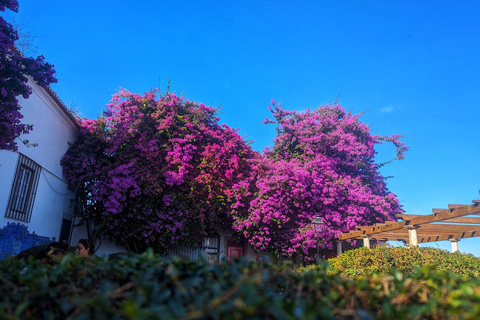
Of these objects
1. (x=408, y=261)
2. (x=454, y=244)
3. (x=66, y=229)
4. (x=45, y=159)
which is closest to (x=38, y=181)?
(x=45, y=159)

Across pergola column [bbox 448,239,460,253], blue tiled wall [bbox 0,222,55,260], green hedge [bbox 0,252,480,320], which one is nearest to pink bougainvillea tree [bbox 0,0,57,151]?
blue tiled wall [bbox 0,222,55,260]

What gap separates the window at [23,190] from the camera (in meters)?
9.78

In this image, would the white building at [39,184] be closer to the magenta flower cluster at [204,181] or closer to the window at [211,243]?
the magenta flower cluster at [204,181]

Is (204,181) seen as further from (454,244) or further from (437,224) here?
(454,244)

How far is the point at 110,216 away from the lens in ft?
43.3

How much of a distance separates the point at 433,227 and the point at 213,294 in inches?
448

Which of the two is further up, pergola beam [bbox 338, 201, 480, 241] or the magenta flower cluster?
the magenta flower cluster

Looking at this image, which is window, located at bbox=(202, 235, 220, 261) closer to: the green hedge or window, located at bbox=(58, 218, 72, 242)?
window, located at bbox=(58, 218, 72, 242)

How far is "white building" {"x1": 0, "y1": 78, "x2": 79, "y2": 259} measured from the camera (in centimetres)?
948

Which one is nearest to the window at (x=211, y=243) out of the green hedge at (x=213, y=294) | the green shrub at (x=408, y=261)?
the green shrub at (x=408, y=261)

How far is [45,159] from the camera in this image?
37.9ft

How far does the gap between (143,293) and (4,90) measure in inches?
310

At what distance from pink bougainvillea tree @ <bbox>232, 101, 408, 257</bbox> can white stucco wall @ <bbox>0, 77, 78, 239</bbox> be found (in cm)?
637

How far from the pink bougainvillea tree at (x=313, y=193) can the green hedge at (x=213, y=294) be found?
471 inches
